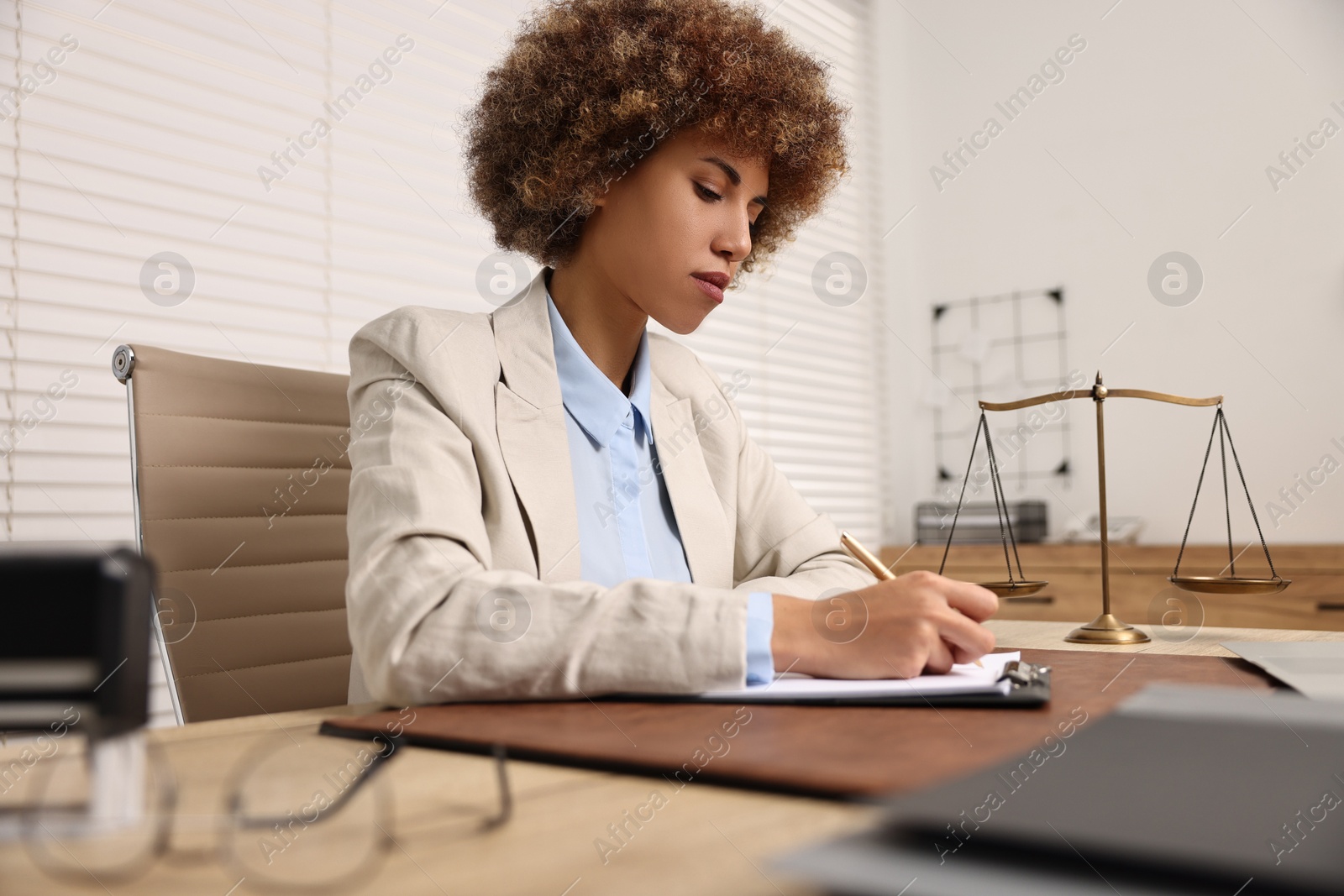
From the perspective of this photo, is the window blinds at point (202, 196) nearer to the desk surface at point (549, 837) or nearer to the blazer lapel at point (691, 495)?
the blazer lapel at point (691, 495)

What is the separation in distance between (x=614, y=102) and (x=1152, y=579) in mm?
2017

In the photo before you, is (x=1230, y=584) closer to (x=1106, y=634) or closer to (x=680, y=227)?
(x=1106, y=634)

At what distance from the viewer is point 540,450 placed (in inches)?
39.4

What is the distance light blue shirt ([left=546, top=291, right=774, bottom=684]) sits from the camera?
112 centimetres

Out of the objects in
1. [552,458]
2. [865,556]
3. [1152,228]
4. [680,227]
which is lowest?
[865,556]

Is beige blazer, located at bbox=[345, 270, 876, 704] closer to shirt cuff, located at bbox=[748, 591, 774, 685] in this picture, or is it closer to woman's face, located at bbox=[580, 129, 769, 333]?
shirt cuff, located at bbox=[748, 591, 774, 685]

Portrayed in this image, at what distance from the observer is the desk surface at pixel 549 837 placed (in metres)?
0.30

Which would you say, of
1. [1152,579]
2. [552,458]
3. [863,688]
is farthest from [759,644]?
[1152,579]

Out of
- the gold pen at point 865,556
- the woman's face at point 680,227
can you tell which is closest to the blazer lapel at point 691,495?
the woman's face at point 680,227

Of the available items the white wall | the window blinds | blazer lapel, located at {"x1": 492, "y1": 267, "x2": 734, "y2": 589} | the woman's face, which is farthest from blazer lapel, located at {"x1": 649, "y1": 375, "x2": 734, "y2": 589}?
the white wall

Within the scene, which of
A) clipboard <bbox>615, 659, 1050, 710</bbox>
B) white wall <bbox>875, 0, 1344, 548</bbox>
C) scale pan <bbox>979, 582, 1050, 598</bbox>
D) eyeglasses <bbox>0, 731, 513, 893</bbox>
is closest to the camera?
eyeglasses <bbox>0, 731, 513, 893</bbox>

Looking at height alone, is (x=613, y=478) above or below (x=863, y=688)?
above

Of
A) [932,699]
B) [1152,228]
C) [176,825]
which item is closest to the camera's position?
[176,825]

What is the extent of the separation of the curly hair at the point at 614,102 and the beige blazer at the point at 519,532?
0.55ft
